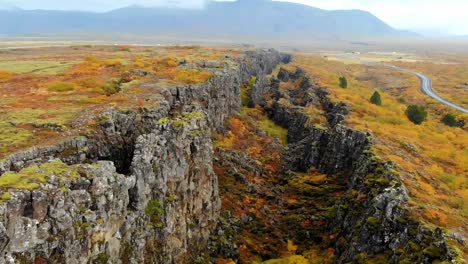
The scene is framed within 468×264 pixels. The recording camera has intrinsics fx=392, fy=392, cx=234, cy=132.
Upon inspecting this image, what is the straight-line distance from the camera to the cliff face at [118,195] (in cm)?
2367

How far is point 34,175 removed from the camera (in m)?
26.0

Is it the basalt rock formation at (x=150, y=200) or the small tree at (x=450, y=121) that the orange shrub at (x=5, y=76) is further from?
the small tree at (x=450, y=121)

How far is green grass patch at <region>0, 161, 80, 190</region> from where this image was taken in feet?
80.0

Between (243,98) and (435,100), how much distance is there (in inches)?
2234

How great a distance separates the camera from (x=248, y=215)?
51250 mm

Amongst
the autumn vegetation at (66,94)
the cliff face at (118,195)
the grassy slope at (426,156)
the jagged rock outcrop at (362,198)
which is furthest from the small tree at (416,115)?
the cliff face at (118,195)

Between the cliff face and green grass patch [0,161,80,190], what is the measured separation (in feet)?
0.22

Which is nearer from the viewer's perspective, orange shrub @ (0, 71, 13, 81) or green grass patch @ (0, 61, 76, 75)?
orange shrub @ (0, 71, 13, 81)

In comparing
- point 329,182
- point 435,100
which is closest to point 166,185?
point 329,182

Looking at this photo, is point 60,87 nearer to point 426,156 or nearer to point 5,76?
point 5,76

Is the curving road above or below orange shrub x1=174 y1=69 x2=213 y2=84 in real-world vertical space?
below

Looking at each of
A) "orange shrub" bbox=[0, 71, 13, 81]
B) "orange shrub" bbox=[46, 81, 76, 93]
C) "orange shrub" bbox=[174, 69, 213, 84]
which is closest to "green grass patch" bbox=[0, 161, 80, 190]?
"orange shrub" bbox=[46, 81, 76, 93]

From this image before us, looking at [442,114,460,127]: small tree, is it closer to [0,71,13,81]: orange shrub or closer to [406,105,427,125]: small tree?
[406,105,427,125]: small tree

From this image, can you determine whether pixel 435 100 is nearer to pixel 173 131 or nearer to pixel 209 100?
pixel 209 100
